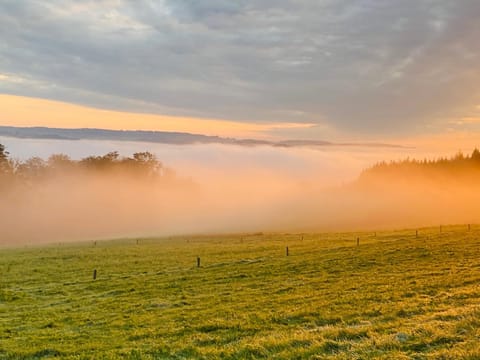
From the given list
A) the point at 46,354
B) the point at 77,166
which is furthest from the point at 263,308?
the point at 77,166

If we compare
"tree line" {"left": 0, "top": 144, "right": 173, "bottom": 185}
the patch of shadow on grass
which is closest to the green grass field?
the patch of shadow on grass

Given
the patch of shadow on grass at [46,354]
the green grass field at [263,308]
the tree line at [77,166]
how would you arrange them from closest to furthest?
the green grass field at [263,308] → the patch of shadow on grass at [46,354] → the tree line at [77,166]

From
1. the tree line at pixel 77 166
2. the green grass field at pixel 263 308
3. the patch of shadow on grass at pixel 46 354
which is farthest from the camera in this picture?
the tree line at pixel 77 166

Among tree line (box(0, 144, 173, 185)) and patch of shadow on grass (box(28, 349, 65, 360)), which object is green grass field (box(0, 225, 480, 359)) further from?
tree line (box(0, 144, 173, 185))

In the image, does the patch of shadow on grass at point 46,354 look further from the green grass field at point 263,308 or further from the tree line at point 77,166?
the tree line at point 77,166

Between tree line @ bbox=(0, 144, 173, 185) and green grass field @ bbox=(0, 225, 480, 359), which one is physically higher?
tree line @ bbox=(0, 144, 173, 185)

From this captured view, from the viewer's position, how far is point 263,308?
772 inches

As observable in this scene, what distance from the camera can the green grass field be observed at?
12453 millimetres

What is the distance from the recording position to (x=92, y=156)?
17588 centimetres

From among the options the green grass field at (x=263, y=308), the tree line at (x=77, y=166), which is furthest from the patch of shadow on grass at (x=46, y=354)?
the tree line at (x=77, y=166)

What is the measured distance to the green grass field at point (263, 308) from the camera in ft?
40.9

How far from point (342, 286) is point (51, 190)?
148 meters

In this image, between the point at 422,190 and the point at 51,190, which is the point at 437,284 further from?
the point at 422,190

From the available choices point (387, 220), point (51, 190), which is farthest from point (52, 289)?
point (51, 190)
